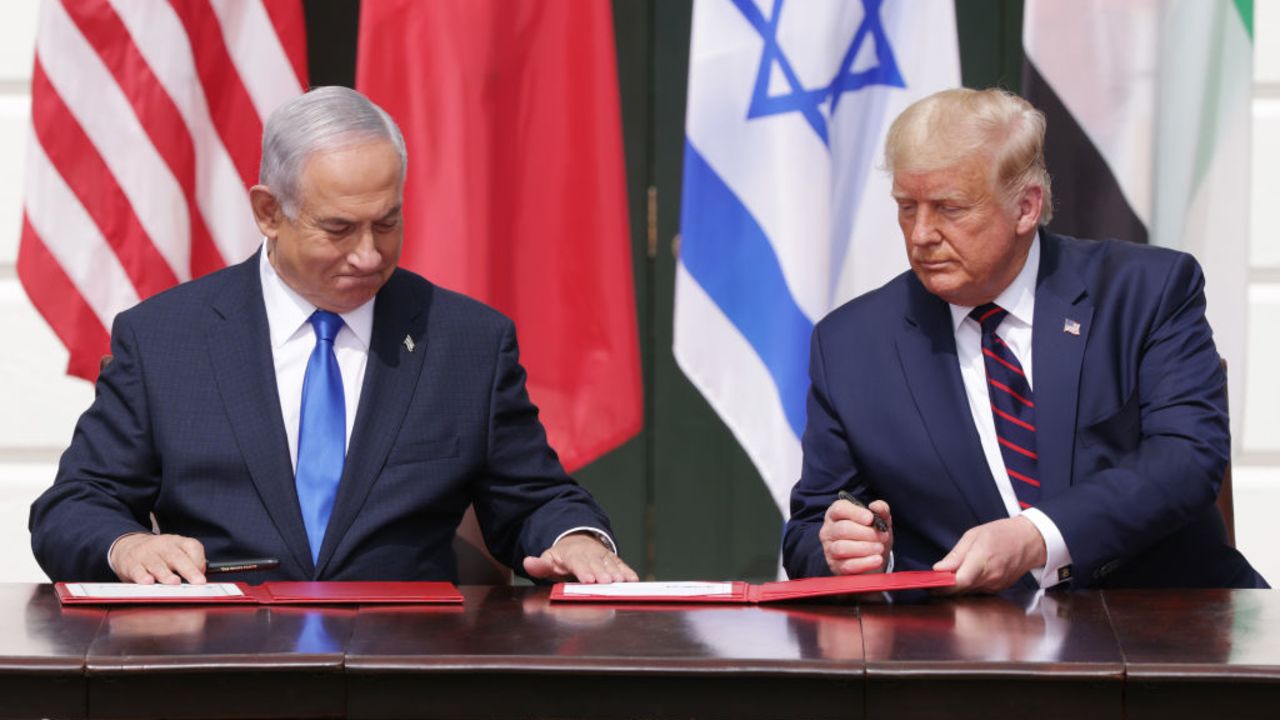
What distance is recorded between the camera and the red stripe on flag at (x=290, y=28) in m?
4.07

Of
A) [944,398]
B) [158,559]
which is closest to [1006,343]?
[944,398]

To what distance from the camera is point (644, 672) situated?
6.97ft

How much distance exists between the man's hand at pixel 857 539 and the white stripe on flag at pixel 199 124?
1.91 meters

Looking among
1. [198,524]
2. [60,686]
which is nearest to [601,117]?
[198,524]

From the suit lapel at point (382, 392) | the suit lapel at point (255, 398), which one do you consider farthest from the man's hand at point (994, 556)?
the suit lapel at point (255, 398)

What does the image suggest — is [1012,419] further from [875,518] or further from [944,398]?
[875,518]

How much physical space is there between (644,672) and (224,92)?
7.85 ft

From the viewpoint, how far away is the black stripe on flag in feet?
12.7

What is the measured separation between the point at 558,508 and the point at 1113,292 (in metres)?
1.00

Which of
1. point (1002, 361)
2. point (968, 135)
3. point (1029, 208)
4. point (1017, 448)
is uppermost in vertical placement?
point (968, 135)

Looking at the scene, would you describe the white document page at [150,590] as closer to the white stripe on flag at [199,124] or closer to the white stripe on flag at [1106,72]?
the white stripe on flag at [199,124]

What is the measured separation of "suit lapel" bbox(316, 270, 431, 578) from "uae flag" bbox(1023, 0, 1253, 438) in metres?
1.61

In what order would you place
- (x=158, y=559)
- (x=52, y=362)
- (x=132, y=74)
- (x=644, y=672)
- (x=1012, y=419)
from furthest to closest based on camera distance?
(x=52, y=362)
(x=132, y=74)
(x=1012, y=419)
(x=158, y=559)
(x=644, y=672)

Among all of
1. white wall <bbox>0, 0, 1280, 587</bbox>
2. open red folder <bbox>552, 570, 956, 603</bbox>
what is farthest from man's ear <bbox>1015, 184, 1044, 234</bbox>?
white wall <bbox>0, 0, 1280, 587</bbox>
